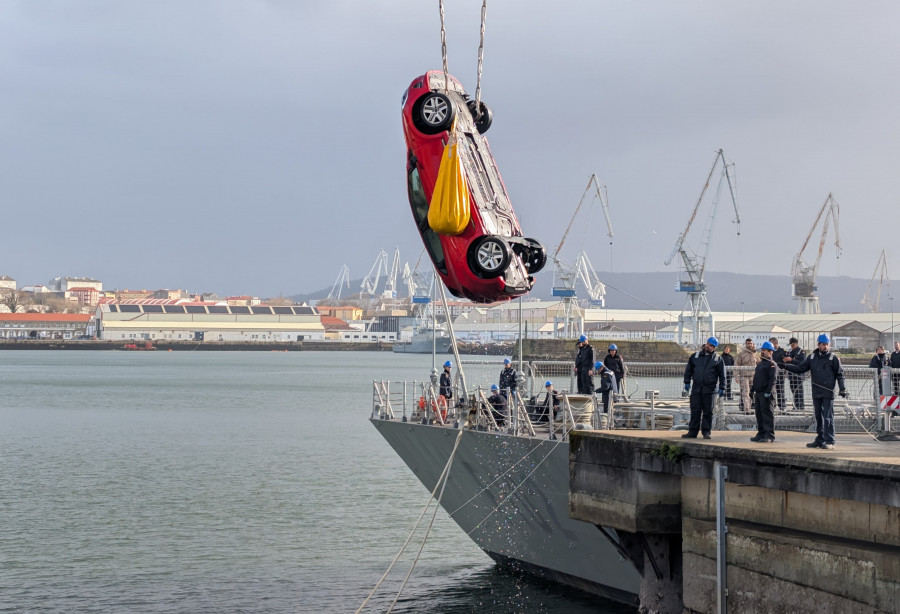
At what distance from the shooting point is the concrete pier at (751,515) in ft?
39.3

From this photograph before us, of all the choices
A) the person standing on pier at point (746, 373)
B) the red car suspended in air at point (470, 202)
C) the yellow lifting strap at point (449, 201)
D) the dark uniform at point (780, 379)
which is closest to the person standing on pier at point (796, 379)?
the dark uniform at point (780, 379)

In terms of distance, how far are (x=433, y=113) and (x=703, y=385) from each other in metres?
7.49

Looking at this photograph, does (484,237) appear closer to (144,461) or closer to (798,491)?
(798,491)

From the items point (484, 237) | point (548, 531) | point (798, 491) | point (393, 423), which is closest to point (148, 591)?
point (393, 423)

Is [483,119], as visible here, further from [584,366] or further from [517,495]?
[517,495]

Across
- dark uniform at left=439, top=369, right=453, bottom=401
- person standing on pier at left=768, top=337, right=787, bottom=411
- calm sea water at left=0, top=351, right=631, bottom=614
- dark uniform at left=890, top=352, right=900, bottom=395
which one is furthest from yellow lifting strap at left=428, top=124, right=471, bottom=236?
dark uniform at left=890, top=352, right=900, bottom=395

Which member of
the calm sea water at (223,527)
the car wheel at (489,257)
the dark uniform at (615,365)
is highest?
the car wheel at (489,257)

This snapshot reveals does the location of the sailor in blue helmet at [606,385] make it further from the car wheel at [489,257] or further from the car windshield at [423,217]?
the car windshield at [423,217]

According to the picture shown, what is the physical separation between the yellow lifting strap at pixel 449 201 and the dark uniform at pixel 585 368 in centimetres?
371

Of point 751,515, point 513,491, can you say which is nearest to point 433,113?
point 513,491

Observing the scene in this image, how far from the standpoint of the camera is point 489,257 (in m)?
19.1

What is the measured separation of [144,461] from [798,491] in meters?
35.8

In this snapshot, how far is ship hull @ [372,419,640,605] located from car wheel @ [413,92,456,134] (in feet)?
19.7

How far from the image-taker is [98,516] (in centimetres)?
3042
